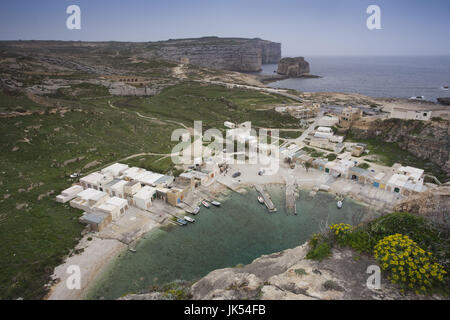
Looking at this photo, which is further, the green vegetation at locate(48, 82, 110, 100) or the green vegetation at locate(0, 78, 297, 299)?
the green vegetation at locate(48, 82, 110, 100)

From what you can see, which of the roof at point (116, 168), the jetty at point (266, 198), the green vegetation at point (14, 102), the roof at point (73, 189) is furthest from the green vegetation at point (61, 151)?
the jetty at point (266, 198)

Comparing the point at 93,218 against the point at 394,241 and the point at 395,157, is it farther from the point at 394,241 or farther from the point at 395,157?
the point at 395,157

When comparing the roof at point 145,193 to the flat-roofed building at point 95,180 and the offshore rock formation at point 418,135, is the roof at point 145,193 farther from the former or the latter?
the offshore rock formation at point 418,135

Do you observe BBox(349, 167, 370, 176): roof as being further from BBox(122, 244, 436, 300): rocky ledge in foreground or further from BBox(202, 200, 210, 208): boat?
BBox(122, 244, 436, 300): rocky ledge in foreground

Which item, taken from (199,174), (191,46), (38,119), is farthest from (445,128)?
(191,46)

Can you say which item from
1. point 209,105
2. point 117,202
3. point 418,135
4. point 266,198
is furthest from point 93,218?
point 418,135

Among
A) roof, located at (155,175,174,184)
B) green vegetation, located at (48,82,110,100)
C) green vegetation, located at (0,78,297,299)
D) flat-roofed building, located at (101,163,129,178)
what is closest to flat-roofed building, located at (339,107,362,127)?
green vegetation, located at (0,78,297,299)

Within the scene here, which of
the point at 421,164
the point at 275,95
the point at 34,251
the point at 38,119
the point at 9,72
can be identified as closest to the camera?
the point at 34,251

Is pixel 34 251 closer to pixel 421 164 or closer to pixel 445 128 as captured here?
pixel 421 164
